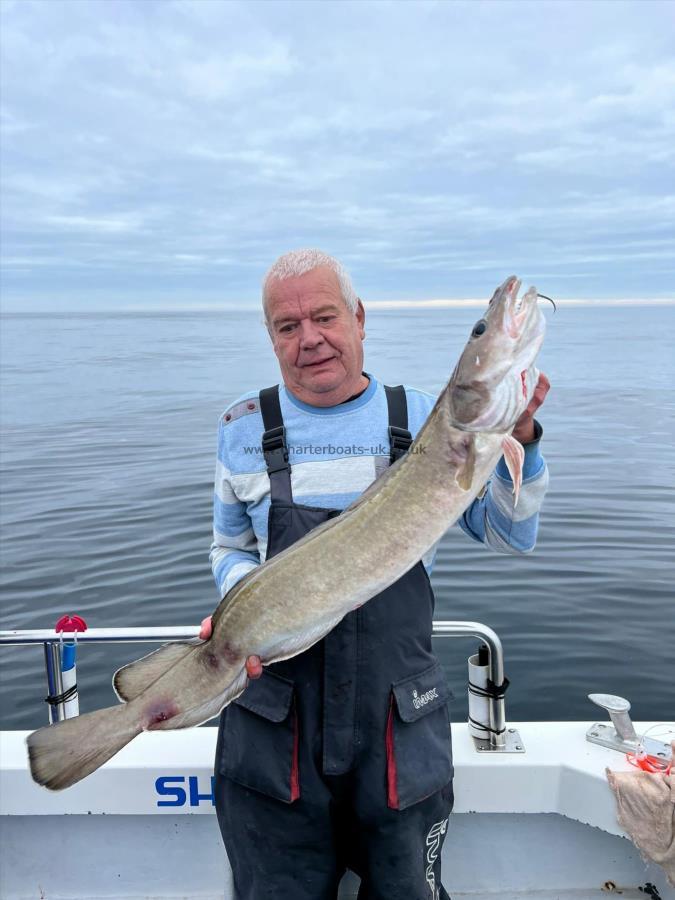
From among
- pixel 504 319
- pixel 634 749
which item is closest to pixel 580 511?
pixel 634 749

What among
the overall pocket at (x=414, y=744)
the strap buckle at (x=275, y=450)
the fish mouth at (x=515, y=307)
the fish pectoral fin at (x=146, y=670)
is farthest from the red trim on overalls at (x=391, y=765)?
the fish mouth at (x=515, y=307)

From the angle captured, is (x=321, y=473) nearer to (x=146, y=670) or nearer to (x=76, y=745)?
(x=146, y=670)

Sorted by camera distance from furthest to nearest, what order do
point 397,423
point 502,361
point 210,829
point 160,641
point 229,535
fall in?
point 210,829 → point 160,641 → point 229,535 → point 397,423 → point 502,361

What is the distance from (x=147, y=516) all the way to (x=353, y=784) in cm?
951

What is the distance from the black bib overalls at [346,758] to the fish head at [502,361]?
0.76m

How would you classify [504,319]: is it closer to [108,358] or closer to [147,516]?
[147,516]

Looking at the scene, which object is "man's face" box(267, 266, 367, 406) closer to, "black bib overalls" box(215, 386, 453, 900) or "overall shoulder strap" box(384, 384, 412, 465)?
"overall shoulder strap" box(384, 384, 412, 465)

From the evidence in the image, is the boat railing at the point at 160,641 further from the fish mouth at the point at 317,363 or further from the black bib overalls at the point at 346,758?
the fish mouth at the point at 317,363

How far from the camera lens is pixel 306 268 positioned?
2977 millimetres

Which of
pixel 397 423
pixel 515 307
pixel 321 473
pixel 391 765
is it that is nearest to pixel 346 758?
pixel 391 765

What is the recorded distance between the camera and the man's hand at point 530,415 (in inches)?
97.0

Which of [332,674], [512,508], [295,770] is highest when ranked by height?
[512,508]

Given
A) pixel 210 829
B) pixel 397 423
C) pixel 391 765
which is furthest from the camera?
pixel 210 829

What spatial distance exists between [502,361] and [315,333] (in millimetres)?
874
